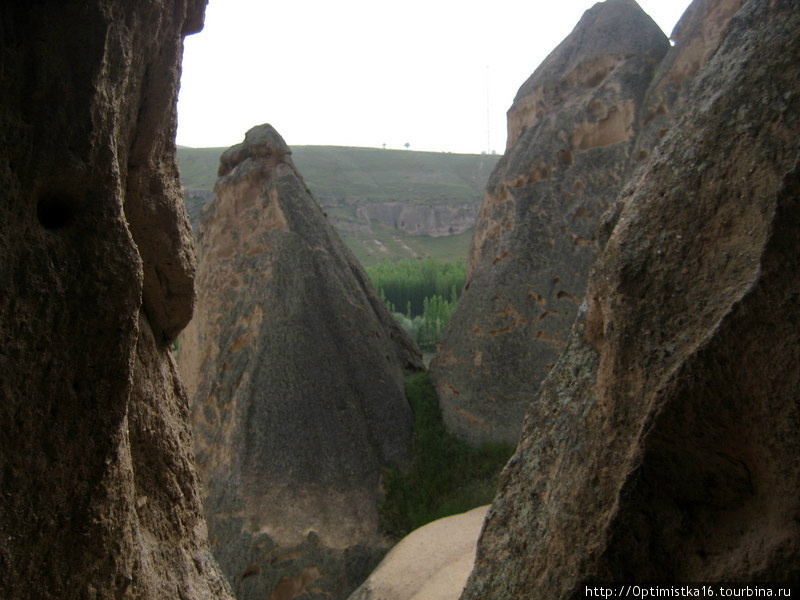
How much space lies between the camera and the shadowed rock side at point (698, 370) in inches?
95.1

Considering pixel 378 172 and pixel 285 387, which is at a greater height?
pixel 378 172

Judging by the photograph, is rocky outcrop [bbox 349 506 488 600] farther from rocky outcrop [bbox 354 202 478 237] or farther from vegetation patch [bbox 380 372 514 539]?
rocky outcrop [bbox 354 202 478 237]

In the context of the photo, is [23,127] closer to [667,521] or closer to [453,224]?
[667,521]

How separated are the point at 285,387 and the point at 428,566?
2.83m

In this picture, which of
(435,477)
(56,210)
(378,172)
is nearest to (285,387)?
(435,477)

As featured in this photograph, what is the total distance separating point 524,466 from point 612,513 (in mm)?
673

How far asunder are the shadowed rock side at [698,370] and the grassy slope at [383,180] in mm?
34644

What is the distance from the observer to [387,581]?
6.31 meters

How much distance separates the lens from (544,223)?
9258 mm

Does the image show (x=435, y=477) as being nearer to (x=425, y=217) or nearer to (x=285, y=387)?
(x=285, y=387)

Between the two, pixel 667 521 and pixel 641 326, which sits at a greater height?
pixel 641 326

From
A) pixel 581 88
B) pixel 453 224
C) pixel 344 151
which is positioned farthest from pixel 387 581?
pixel 344 151

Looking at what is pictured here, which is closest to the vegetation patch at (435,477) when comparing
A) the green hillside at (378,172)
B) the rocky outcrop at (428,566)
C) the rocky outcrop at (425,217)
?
the rocky outcrop at (428,566)

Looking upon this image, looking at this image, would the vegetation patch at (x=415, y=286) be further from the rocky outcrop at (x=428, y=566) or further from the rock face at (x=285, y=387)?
the rocky outcrop at (x=428, y=566)
